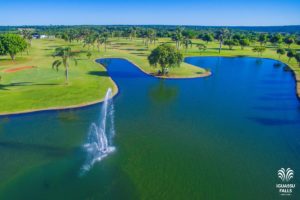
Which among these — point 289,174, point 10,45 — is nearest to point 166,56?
point 289,174

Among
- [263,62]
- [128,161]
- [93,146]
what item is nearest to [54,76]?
[93,146]

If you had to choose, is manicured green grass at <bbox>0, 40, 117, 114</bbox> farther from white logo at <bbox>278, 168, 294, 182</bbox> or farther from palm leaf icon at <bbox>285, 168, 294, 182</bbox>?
palm leaf icon at <bbox>285, 168, 294, 182</bbox>

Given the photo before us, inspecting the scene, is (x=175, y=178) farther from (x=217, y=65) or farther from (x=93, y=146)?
(x=217, y=65)

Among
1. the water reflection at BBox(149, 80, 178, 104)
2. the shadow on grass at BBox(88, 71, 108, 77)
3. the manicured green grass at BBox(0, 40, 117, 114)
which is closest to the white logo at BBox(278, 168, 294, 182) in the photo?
the water reflection at BBox(149, 80, 178, 104)

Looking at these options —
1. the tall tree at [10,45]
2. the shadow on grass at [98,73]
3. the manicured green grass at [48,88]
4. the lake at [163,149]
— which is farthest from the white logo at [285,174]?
the tall tree at [10,45]

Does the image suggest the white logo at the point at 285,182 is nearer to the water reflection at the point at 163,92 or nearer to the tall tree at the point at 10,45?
the water reflection at the point at 163,92

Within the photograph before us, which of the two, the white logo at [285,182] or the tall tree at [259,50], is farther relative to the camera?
the tall tree at [259,50]
